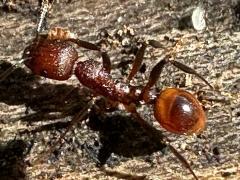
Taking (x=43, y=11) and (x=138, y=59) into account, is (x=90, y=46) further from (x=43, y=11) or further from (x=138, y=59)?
(x=43, y=11)

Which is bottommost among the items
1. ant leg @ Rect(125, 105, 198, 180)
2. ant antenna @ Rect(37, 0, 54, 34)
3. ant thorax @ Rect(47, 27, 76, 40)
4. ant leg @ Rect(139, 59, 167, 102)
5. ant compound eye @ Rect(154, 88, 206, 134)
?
ant leg @ Rect(125, 105, 198, 180)

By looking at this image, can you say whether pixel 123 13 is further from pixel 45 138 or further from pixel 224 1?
pixel 45 138

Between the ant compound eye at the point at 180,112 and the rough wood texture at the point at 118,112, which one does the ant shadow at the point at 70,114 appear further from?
the ant compound eye at the point at 180,112

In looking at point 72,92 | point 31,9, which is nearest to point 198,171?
point 72,92

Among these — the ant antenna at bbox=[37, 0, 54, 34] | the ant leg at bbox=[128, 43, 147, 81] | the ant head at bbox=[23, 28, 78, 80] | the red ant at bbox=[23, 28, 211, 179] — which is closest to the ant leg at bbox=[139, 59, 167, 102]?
the red ant at bbox=[23, 28, 211, 179]

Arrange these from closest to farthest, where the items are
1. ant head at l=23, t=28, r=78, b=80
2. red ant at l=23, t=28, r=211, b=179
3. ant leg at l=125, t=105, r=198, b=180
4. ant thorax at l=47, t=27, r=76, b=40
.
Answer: ant leg at l=125, t=105, r=198, b=180
red ant at l=23, t=28, r=211, b=179
ant head at l=23, t=28, r=78, b=80
ant thorax at l=47, t=27, r=76, b=40

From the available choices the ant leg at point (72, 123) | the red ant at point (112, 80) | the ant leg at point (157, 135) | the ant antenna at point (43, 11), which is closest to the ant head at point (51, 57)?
the red ant at point (112, 80)

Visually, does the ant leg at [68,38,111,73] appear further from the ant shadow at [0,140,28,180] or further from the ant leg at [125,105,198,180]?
the ant shadow at [0,140,28,180]
